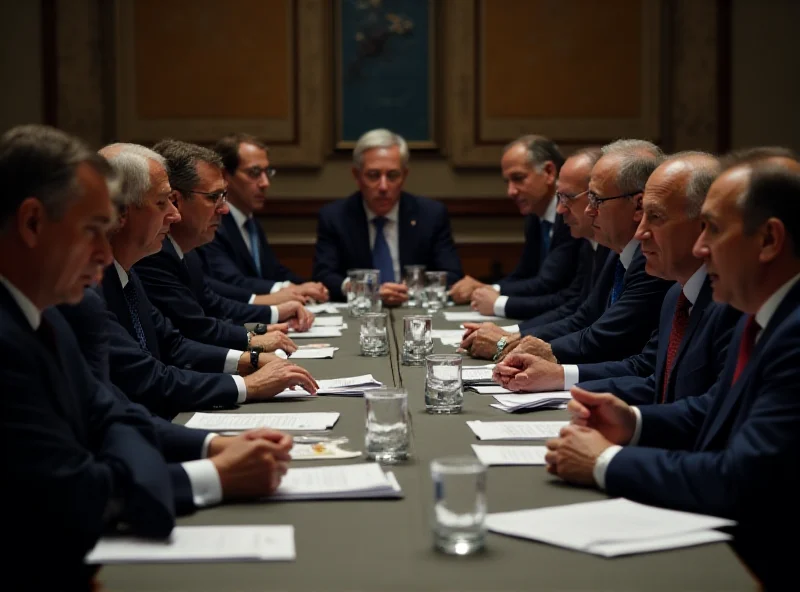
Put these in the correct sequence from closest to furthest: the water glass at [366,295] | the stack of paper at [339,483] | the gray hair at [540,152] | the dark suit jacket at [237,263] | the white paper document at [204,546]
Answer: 1. the white paper document at [204,546]
2. the stack of paper at [339,483]
3. the water glass at [366,295]
4. the dark suit jacket at [237,263]
5. the gray hair at [540,152]

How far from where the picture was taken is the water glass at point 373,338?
432cm

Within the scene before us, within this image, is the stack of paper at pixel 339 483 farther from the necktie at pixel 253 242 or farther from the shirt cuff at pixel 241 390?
the necktie at pixel 253 242

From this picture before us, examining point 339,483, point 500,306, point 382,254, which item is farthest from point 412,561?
point 382,254

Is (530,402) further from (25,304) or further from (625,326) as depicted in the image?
(25,304)

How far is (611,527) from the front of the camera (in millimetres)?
2076

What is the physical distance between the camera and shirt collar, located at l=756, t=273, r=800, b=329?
7.77 feet

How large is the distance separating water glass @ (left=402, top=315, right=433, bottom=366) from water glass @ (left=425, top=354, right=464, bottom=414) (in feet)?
2.90

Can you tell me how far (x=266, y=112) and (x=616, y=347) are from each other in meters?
4.90

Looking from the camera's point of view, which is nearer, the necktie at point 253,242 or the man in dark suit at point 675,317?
the man in dark suit at point 675,317

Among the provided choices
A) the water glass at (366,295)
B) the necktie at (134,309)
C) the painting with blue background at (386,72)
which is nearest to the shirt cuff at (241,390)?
the necktie at (134,309)

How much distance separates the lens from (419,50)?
27.7 feet

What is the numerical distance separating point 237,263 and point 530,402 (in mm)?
4008

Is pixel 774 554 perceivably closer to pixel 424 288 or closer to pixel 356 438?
pixel 356 438

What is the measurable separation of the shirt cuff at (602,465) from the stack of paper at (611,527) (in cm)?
9
